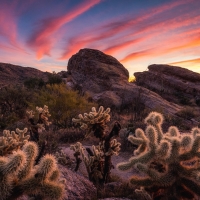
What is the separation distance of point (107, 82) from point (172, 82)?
35.5ft

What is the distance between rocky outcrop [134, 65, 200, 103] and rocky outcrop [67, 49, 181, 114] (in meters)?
4.77

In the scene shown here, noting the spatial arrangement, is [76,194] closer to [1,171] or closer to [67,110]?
[1,171]

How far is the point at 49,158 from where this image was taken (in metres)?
2.54

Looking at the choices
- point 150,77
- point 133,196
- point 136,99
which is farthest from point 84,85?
point 133,196

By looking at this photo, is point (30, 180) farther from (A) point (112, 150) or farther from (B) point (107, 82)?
(B) point (107, 82)

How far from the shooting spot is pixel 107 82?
84.4ft

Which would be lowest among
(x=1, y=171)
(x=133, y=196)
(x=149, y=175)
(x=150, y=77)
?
(x=133, y=196)

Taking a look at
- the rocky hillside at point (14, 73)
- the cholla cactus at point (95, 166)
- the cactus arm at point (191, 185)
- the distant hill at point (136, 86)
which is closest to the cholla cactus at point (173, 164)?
the cactus arm at point (191, 185)

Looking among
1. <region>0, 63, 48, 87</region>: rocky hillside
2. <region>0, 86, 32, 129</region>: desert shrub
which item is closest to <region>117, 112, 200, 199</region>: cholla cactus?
<region>0, 86, 32, 129</region>: desert shrub

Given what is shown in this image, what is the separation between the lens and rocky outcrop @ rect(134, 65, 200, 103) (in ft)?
103

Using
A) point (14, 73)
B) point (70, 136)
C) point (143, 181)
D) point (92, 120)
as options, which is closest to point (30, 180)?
point (143, 181)

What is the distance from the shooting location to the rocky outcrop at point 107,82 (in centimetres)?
2173

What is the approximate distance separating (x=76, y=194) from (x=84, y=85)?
23.0 metres

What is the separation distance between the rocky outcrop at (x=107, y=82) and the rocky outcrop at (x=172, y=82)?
15.6ft
